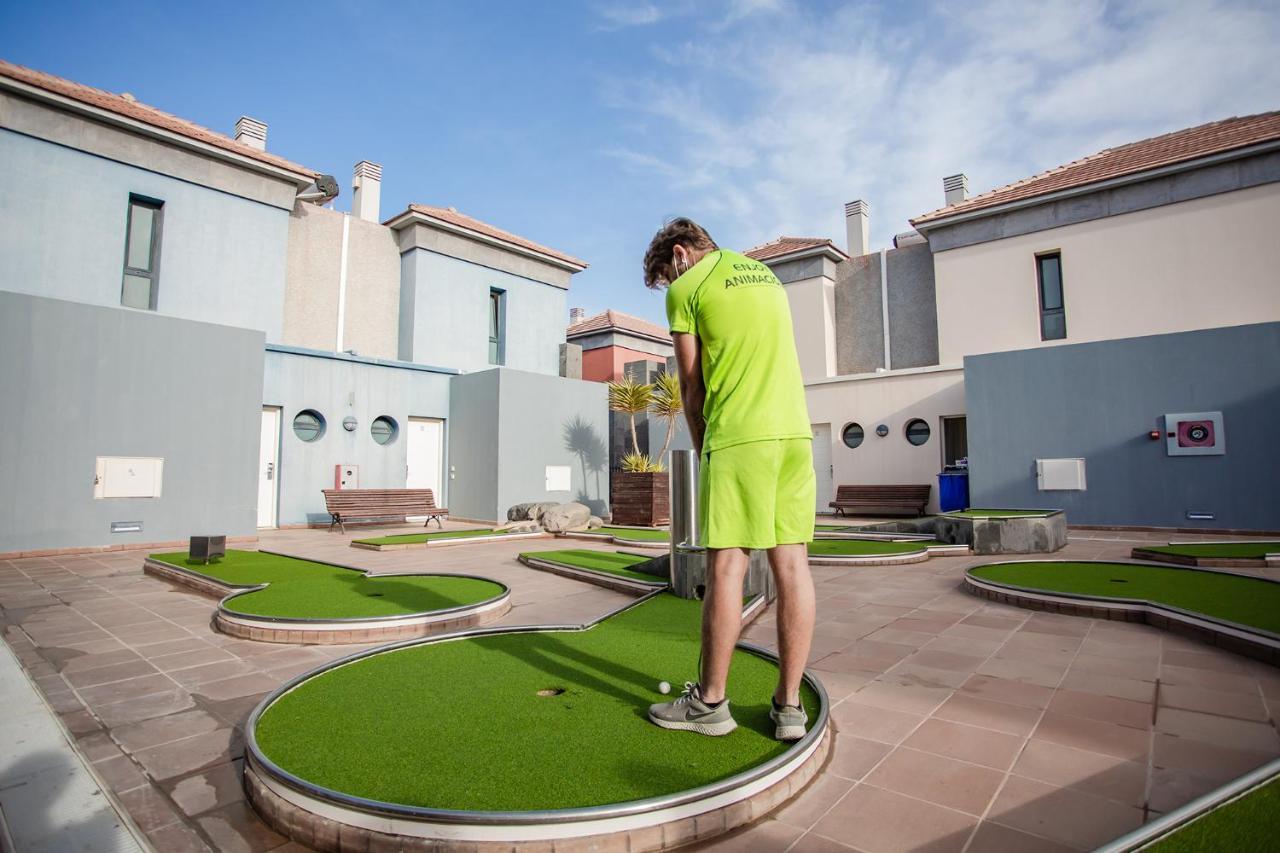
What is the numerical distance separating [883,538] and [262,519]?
11493 millimetres

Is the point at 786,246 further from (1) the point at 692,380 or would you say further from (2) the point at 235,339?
(1) the point at 692,380

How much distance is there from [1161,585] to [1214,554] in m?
2.35

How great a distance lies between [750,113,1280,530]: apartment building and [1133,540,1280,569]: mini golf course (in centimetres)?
454

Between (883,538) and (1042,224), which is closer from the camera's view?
(883,538)

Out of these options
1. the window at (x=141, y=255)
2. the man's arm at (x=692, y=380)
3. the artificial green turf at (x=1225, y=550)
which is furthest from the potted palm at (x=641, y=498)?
the man's arm at (x=692, y=380)

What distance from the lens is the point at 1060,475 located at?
1231 centimetres

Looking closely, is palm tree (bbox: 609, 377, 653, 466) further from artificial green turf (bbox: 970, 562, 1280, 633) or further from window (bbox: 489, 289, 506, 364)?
artificial green turf (bbox: 970, 562, 1280, 633)

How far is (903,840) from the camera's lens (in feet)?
5.65

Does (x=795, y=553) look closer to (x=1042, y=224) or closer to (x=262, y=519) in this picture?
(x=262, y=519)

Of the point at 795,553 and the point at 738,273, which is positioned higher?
the point at 738,273

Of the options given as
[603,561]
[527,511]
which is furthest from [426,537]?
[603,561]

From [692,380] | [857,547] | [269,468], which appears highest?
[692,380]

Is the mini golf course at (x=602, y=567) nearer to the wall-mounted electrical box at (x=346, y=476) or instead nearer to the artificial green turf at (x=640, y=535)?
the artificial green turf at (x=640, y=535)

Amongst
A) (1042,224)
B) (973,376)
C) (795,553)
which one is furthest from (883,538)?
(1042,224)
